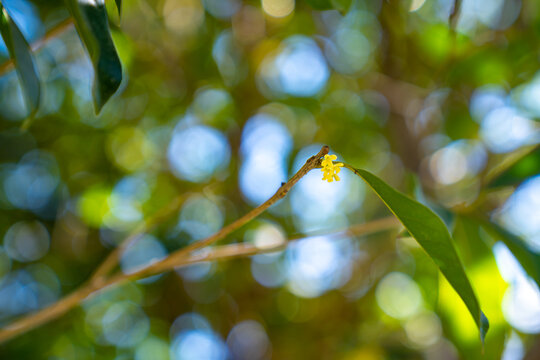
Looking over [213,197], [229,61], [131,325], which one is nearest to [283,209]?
[213,197]

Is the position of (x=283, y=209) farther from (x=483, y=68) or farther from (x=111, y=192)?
(x=483, y=68)

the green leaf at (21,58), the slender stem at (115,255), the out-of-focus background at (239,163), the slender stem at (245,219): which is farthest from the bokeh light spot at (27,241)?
the green leaf at (21,58)

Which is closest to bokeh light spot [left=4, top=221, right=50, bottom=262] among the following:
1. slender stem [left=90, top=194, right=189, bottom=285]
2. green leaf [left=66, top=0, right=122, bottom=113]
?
slender stem [left=90, top=194, right=189, bottom=285]

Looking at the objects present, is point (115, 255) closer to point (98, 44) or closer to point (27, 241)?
point (98, 44)

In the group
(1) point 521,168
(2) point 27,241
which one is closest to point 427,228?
(1) point 521,168

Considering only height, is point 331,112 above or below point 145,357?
above

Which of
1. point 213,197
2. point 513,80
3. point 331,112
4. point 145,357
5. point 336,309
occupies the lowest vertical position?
point 336,309

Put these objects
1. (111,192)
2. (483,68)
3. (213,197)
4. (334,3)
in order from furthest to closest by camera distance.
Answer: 1. (213,197)
2. (111,192)
3. (483,68)
4. (334,3)
